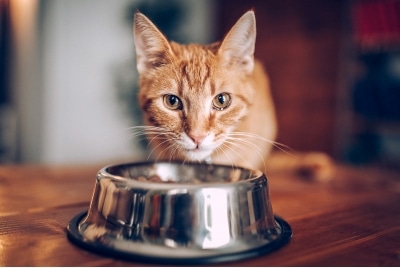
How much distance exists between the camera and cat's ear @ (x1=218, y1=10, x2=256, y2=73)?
1.19 m

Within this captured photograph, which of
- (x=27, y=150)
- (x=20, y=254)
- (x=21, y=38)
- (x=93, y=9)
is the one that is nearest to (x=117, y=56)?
(x=93, y=9)

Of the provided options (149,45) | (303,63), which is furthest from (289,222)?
(303,63)

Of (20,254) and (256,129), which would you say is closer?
(20,254)

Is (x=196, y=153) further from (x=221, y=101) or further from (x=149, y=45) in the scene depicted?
(x=149, y=45)

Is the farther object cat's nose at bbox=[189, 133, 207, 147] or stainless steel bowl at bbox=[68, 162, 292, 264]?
cat's nose at bbox=[189, 133, 207, 147]

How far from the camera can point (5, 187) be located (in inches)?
52.4

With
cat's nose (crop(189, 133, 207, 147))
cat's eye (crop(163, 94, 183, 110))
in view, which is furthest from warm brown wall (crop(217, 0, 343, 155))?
cat's nose (crop(189, 133, 207, 147))

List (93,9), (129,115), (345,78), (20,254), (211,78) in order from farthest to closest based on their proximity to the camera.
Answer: (93,9) → (345,78) → (129,115) → (211,78) → (20,254)

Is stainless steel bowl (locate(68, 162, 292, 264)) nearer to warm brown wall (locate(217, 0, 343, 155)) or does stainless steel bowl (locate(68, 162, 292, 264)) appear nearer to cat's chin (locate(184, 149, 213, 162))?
cat's chin (locate(184, 149, 213, 162))

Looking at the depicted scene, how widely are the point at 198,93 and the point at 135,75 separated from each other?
2335 mm

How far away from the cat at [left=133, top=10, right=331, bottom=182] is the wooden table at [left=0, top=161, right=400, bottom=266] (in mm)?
242

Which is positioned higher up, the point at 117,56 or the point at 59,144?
the point at 117,56

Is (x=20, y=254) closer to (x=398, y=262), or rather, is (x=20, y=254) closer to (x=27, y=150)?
(x=398, y=262)

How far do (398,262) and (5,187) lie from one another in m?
1.10
